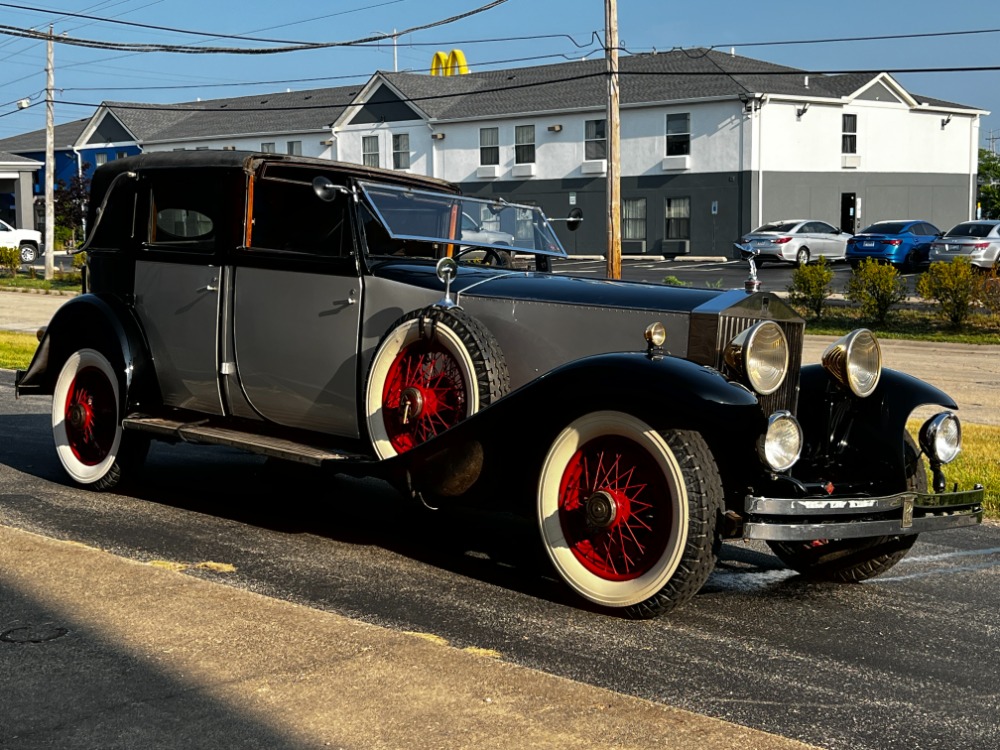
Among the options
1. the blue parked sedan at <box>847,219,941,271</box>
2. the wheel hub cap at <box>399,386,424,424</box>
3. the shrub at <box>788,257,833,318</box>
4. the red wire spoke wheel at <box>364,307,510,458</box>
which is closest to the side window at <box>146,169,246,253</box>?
the red wire spoke wheel at <box>364,307,510,458</box>

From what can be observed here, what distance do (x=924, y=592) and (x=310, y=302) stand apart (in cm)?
338

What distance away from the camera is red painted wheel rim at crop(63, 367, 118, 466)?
761cm

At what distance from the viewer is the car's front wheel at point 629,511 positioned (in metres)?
A: 4.97

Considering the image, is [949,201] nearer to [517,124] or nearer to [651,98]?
[651,98]

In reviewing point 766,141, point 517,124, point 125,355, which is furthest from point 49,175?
point 125,355

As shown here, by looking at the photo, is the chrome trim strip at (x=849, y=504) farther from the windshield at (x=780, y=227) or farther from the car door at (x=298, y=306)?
the windshield at (x=780, y=227)

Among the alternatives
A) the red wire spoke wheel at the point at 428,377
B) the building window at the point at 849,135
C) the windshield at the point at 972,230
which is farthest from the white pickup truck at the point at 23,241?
the red wire spoke wheel at the point at 428,377

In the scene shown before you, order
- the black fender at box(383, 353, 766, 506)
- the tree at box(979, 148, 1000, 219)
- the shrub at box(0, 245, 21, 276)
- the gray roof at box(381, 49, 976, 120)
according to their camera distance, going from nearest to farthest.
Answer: the black fender at box(383, 353, 766, 506)
the shrub at box(0, 245, 21, 276)
the gray roof at box(381, 49, 976, 120)
the tree at box(979, 148, 1000, 219)

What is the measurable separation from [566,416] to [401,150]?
4834 cm

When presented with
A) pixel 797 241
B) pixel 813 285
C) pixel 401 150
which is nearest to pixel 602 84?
pixel 401 150

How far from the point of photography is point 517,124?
49188 millimetres

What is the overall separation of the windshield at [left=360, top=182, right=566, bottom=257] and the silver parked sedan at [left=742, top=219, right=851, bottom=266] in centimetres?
3162

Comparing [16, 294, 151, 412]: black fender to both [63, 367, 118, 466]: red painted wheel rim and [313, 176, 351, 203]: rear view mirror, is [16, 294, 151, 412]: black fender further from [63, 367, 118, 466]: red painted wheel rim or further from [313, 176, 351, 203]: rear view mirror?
[313, 176, 351, 203]: rear view mirror

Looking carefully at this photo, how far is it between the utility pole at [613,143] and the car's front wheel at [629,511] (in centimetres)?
1843
